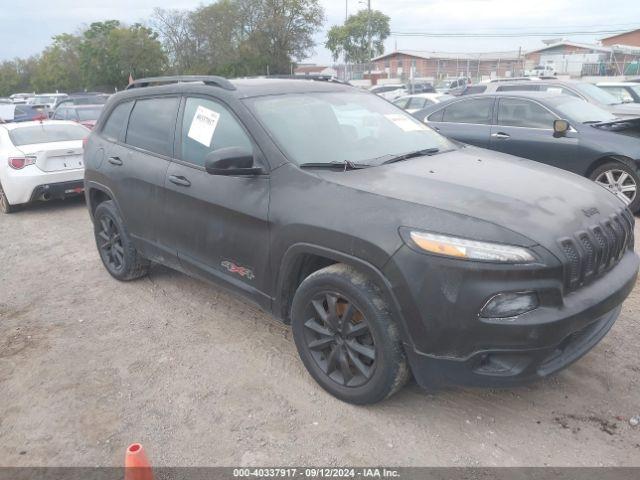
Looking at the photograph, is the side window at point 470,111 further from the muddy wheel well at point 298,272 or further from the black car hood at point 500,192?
the muddy wheel well at point 298,272

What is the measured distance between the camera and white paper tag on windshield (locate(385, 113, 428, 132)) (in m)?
3.96

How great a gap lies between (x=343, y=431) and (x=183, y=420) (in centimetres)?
91

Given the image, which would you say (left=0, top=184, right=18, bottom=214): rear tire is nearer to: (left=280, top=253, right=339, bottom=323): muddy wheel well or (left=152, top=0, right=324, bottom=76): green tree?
(left=280, top=253, right=339, bottom=323): muddy wheel well

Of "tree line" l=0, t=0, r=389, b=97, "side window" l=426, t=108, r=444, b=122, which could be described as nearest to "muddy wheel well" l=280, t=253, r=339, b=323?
"side window" l=426, t=108, r=444, b=122

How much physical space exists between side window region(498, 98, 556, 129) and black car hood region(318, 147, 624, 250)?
4.12m

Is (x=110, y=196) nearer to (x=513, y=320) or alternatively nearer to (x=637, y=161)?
(x=513, y=320)

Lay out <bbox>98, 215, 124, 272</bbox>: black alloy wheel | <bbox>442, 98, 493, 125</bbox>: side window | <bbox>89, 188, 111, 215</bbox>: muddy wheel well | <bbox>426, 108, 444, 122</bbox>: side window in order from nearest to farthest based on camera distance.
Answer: <bbox>98, 215, 124, 272</bbox>: black alloy wheel
<bbox>89, 188, 111, 215</bbox>: muddy wheel well
<bbox>442, 98, 493, 125</bbox>: side window
<bbox>426, 108, 444, 122</bbox>: side window

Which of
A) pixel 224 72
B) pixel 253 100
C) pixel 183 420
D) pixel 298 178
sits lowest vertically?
pixel 183 420

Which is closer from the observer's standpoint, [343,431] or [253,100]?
[343,431]

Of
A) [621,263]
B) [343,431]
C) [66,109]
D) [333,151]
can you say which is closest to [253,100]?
[333,151]

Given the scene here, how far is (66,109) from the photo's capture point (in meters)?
13.9

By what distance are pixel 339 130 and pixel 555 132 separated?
4.42 m

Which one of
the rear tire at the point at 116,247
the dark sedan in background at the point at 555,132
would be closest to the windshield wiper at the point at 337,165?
the rear tire at the point at 116,247

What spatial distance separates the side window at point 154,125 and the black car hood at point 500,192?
1.57m
